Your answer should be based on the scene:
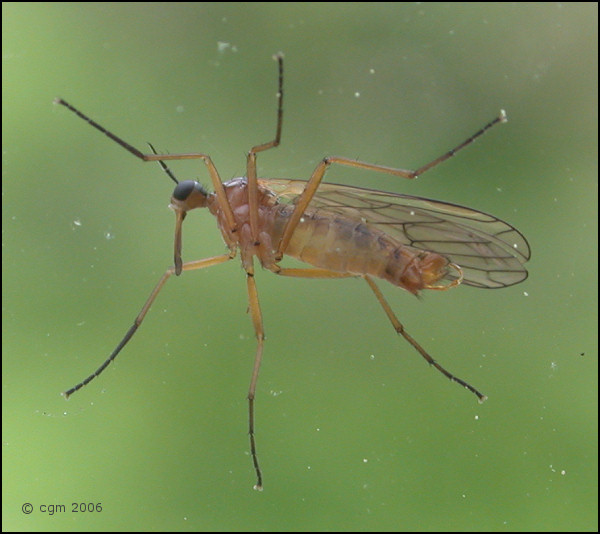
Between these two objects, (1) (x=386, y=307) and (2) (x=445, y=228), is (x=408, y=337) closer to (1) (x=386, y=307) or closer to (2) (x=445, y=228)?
(1) (x=386, y=307)

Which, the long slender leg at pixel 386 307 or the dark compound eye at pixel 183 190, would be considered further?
the dark compound eye at pixel 183 190

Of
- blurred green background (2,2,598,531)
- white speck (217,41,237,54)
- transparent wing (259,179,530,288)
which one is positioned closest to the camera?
transparent wing (259,179,530,288)

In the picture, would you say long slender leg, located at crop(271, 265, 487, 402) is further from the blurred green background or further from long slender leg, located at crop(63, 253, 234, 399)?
long slender leg, located at crop(63, 253, 234, 399)

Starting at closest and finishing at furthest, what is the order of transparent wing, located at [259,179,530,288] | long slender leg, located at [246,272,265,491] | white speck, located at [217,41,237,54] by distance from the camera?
transparent wing, located at [259,179,530,288] < long slender leg, located at [246,272,265,491] < white speck, located at [217,41,237,54]

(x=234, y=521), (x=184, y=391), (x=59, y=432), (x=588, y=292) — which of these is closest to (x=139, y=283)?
(x=184, y=391)

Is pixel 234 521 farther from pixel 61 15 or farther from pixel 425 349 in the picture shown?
pixel 61 15

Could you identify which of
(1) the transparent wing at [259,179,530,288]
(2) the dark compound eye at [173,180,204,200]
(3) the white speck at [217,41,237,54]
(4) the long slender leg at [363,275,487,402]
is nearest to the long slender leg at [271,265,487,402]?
(4) the long slender leg at [363,275,487,402]

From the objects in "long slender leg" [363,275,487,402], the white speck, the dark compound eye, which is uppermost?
the white speck

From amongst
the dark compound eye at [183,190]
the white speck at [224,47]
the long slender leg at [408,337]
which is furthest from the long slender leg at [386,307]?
the white speck at [224,47]

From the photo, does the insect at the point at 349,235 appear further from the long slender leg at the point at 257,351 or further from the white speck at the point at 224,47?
the white speck at the point at 224,47
